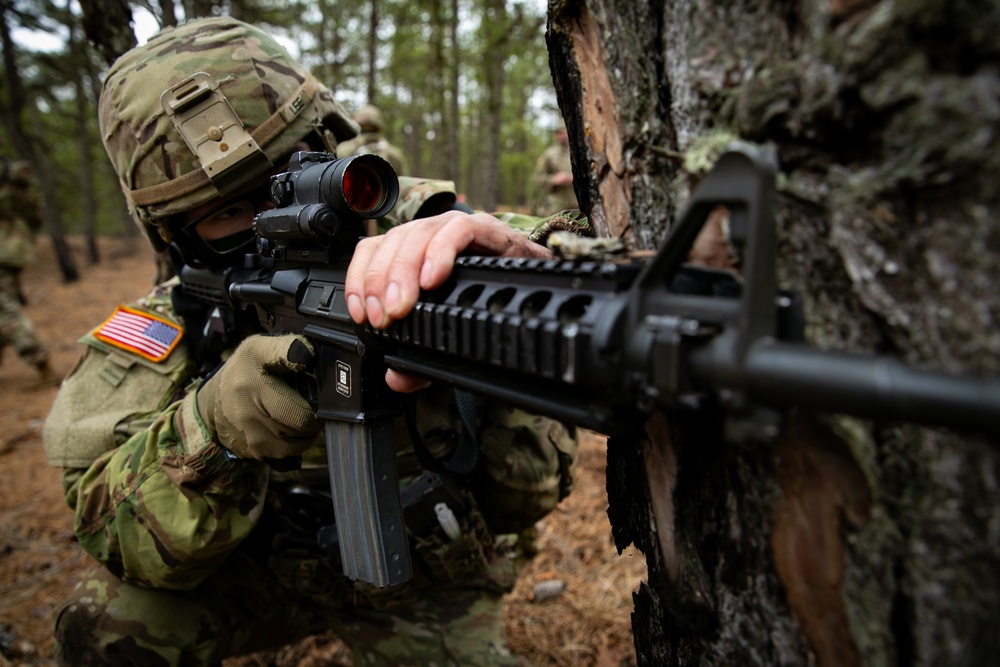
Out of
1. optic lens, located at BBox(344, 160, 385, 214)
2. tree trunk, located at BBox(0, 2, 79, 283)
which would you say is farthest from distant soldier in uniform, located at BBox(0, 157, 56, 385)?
optic lens, located at BBox(344, 160, 385, 214)

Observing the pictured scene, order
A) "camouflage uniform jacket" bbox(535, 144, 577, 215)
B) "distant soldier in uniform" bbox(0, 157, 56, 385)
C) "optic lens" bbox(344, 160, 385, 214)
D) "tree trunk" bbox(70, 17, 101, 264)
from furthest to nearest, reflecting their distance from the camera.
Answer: "tree trunk" bbox(70, 17, 101, 264), "camouflage uniform jacket" bbox(535, 144, 577, 215), "distant soldier in uniform" bbox(0, 157, 56, 385), "optic lens" bbox(344, 160, 385, 214)

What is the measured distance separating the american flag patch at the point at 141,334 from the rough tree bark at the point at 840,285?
6.95 ft

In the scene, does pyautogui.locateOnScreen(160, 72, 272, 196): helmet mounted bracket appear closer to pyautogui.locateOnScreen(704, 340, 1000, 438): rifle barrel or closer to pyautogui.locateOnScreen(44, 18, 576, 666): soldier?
pyautogui.locateOnScreen(44, 18, 576, 666): soldier

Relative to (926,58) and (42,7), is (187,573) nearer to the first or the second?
(926,58)

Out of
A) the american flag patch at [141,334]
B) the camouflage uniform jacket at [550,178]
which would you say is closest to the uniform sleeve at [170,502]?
the american flag patch at [141,334]

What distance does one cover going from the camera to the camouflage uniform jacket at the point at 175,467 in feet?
6.65

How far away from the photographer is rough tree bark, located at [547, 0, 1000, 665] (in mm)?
676

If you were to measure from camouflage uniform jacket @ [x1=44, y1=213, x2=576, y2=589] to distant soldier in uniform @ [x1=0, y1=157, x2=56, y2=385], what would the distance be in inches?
225

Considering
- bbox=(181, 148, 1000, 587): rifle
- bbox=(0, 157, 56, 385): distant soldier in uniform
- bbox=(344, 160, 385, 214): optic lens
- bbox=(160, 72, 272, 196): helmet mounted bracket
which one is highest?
bbox=(160, 72, 272, 196): helmet mounted bracket

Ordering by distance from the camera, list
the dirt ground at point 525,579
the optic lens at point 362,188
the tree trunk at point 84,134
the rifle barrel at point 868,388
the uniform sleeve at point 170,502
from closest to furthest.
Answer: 1. the rifle barrel at point 868,388
2. the optic lens at point 362,188
3. the uniform sleeve at point 170,502
4. the dirt ground at point 525,579
5. the tree trunk at point 84,134

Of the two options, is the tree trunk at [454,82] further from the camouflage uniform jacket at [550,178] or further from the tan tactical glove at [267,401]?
the tan tactical glove at [267,401]

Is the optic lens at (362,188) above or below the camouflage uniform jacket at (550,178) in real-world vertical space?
above

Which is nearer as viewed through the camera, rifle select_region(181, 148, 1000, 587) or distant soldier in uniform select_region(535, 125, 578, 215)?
rifle select_region(181, 148, 1000, 587)

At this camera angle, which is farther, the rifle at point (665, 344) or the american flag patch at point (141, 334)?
the american flag patch at point (141, 334)
